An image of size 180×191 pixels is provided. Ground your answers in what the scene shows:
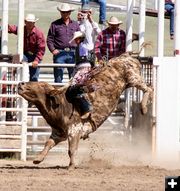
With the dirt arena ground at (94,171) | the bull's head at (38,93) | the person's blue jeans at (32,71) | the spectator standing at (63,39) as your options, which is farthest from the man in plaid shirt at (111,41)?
the bull's head at (38,93)

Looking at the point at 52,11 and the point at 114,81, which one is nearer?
the point at 114,81

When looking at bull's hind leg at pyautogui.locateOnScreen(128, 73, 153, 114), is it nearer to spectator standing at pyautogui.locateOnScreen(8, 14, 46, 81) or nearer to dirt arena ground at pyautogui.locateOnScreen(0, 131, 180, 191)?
dirt arena ground at pyautogui.locateOnScreen(0, 131, 180, 191)

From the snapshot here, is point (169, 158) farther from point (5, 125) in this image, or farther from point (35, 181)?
point (35, 181)

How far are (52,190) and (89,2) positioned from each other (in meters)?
6.40

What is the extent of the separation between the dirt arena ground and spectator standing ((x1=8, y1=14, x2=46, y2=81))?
54.4 inches

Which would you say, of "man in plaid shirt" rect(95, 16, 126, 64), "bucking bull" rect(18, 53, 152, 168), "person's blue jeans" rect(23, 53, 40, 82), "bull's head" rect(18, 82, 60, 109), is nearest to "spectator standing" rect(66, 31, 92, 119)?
"bucking bull" rect(18, 53, 152, 168)

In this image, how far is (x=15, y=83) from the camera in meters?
14.2

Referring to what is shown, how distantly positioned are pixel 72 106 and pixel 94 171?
1000mm

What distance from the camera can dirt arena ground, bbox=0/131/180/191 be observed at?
33.4 ft

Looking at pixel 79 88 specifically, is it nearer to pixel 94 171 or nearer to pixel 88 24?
pixel 94 171

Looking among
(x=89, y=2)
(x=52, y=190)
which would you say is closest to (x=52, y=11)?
(x=89, y=2)

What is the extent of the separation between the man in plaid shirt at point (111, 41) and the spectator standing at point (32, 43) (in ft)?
2.96

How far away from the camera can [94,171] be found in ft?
39.1

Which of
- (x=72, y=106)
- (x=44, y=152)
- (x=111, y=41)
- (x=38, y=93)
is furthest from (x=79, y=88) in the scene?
(x=111, y=41)
